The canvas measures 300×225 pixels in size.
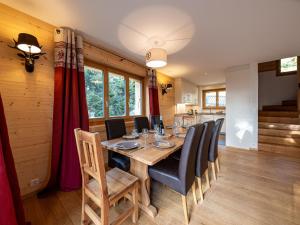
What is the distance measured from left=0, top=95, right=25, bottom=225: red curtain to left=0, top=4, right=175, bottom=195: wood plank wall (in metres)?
0.67

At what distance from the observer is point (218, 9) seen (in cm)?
167

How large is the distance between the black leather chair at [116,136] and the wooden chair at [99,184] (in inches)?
11.5

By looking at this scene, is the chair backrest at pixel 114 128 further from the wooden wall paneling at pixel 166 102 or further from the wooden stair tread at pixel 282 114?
the wooden stair tread at pixel 282 114

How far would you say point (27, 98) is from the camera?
5.81 ft

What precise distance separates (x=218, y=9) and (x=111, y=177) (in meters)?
2.34

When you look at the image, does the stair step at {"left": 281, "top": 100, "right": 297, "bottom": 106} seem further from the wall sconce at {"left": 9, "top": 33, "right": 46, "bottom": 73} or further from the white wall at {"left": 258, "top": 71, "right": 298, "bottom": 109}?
the wall sconce at {"left": 9, "top": 33, "right": 46, "bottom": 73}

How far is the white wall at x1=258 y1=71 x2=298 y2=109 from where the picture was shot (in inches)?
188

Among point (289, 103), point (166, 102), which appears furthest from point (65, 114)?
point (289, 103)

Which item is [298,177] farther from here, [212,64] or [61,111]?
[61,111]

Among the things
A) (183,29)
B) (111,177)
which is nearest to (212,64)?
(183,29)

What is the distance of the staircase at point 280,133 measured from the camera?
333 cm

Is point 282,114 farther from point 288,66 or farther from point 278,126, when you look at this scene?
point 288,66

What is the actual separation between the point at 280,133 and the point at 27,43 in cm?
545

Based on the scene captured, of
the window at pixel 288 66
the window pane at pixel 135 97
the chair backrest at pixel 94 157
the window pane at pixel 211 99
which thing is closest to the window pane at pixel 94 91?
the window pane at pixel 135 97
